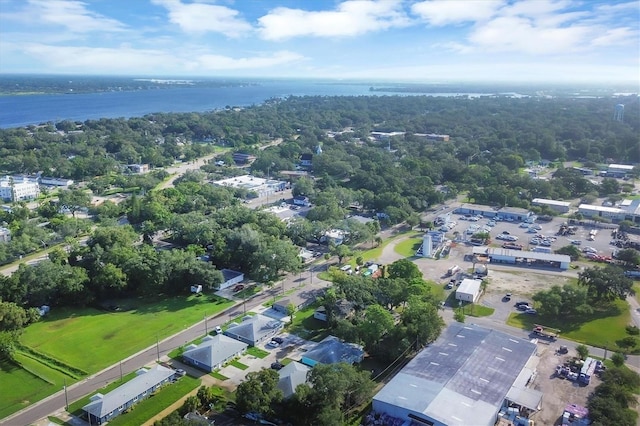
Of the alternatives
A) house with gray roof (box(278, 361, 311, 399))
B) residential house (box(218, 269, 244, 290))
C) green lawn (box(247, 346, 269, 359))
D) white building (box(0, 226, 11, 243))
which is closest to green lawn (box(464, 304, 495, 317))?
house with gray roof (box(278, 361, 311, 399))

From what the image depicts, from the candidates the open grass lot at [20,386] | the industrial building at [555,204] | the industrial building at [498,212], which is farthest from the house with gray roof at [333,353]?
the industrial building at [555,204]

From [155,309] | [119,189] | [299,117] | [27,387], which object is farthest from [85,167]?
[299,117]

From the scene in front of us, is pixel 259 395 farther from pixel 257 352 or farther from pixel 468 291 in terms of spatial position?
pixel 468 291

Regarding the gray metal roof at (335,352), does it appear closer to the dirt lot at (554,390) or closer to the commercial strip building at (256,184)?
the dirt lot at (554,390)

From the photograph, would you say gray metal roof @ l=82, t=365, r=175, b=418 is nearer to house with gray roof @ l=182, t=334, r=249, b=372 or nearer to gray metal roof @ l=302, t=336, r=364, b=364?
house with gray roof @ l=182, t=334, r=249, b=372

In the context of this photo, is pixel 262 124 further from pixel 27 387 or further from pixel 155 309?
pixel 27 387

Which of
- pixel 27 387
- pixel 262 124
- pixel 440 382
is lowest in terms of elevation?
pixel 27 387
